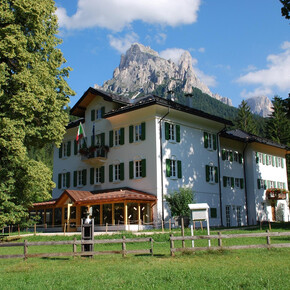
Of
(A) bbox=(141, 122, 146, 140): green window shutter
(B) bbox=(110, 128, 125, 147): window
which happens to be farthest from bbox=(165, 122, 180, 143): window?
(B) bbox=(110, 128, 125, 147): window

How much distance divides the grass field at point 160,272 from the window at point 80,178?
2085 centimetres

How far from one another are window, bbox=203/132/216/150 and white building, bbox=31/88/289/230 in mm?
85

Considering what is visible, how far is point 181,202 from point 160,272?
1768cm

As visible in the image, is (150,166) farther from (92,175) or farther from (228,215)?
(228,215)

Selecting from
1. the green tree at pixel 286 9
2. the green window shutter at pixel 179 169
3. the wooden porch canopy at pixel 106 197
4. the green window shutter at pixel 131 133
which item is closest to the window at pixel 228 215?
the green window shutter at pixel 179 169

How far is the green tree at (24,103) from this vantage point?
19109 mm

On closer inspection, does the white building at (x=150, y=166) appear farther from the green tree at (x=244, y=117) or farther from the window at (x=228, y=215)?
the green tree at (x=244, y=117)

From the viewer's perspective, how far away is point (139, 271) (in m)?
10.3

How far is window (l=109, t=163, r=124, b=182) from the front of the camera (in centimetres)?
3136

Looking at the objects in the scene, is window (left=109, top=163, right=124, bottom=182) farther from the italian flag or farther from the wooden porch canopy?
the italian flag

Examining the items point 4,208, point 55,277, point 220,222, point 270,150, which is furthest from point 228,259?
point 270,150

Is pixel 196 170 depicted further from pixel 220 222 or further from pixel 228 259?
pixel 228 259

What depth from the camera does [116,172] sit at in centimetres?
3206

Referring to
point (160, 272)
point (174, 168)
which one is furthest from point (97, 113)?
point (160, 272)
